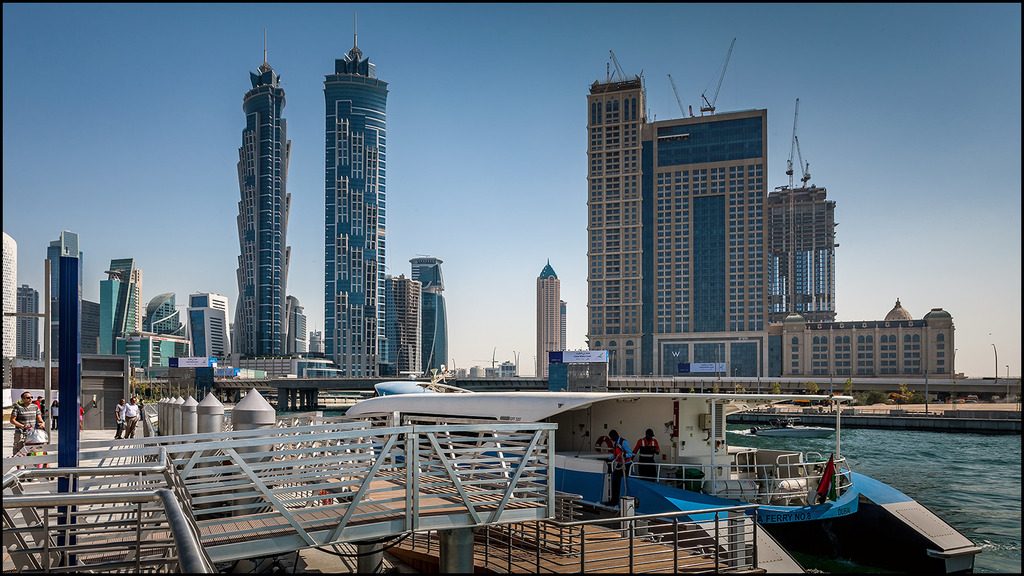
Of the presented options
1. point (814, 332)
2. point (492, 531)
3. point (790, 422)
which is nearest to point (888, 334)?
point (814, 332)

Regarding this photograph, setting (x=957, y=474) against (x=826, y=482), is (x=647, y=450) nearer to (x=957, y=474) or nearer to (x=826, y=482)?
(x=826, y=482)

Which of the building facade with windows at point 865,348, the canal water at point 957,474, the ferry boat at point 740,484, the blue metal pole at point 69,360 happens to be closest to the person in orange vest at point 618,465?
the ferry boat at point 740,484

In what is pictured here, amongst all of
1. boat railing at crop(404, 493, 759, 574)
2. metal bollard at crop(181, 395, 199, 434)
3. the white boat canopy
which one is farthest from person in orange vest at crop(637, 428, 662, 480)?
metal bollard at crop(181, 395, 199, 434)

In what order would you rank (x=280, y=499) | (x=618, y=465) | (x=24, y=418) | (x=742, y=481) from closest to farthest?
1. (x=280, y=499)
2. (x=618, y=465)
3. (x=742, y=481)
4. (x=24, y=418)

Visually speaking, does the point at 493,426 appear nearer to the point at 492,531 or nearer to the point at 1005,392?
the point at 492,531

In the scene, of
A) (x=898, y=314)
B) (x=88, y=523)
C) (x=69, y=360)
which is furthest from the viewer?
(x=898, y=314)

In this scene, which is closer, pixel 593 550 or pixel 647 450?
pixel 593 550

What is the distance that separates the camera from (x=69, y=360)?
8.84m

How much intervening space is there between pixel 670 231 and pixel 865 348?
138ft

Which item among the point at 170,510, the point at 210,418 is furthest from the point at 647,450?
the point at 170,510

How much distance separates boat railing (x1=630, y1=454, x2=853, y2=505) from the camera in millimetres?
17047

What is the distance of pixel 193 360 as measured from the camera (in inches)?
4916

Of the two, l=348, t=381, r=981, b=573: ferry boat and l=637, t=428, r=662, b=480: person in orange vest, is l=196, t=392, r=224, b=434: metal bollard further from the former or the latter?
l=637, t=428, r=662, b=480: person in orange vest

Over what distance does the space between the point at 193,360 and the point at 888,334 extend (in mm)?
112436
